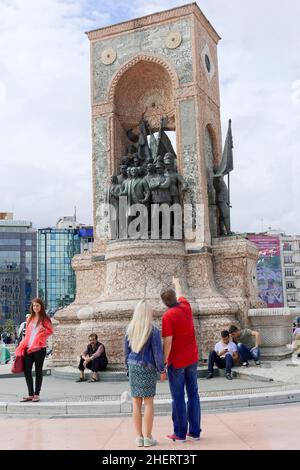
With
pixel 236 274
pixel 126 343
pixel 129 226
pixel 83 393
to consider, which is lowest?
pixel 83 393

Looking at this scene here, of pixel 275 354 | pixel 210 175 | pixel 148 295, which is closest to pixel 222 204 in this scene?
pixel 210 175

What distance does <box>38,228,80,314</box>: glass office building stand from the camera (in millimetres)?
95438

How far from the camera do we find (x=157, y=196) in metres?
14.8

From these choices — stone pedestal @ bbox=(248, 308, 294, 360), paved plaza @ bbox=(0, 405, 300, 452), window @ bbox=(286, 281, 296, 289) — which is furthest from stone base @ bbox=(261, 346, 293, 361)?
window @ bbox=(286, 281, 296, 289)

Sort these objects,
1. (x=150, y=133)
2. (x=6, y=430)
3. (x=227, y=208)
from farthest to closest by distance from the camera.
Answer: (x=150, y=133) → (x=227, y=208) → (x=6, y=430)

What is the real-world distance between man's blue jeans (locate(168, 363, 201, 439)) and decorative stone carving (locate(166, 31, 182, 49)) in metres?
11.5

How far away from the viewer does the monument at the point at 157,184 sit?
44.8ft

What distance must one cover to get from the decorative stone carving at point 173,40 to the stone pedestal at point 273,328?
290 inches

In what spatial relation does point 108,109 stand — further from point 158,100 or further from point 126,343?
point 126,343

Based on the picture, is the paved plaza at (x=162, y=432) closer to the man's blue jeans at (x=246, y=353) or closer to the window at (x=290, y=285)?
the man's blue jeans at (x=246, y=353)

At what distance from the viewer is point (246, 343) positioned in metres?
13.1
